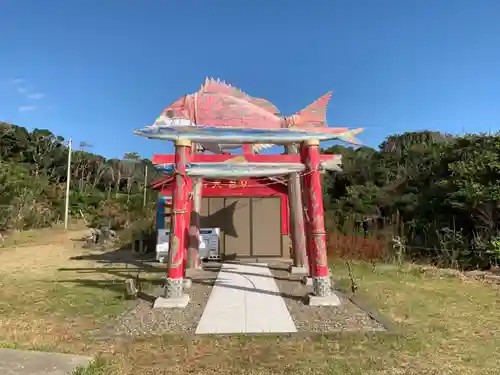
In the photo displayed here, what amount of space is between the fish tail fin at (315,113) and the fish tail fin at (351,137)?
14.9 inches

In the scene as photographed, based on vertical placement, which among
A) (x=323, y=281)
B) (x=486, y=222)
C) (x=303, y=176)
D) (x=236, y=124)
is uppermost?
(x=236, y=124)

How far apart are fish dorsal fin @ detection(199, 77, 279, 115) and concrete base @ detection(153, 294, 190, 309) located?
3.42 meters

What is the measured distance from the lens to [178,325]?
5.02 m

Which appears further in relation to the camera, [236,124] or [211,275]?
[211,275]

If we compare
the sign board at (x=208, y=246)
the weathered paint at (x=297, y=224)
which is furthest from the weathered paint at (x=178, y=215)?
the sign board at (x=208, y=246)

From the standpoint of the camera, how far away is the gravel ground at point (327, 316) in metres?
4.82

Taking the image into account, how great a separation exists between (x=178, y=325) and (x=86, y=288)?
10.4ft

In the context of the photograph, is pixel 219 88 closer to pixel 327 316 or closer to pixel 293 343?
pixel 327 316

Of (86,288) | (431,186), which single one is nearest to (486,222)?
(431,186)

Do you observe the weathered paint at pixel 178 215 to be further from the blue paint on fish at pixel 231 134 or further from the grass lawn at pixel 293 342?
the grass lawn at pixel 293 342

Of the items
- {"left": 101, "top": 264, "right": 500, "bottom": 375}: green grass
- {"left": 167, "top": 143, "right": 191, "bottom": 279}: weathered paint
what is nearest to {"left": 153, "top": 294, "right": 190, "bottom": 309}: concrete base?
{"left": 167, "top": 143, "right": 191, "bottom": 279}: weathered paint

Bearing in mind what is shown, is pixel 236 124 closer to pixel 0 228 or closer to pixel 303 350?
pixel 303 350

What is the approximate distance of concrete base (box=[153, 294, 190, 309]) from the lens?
5910 mm

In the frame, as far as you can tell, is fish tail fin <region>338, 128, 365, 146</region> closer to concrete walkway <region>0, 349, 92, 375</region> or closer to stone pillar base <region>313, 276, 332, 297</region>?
stone pillar base <region>313, 276, 332, 297</region>
